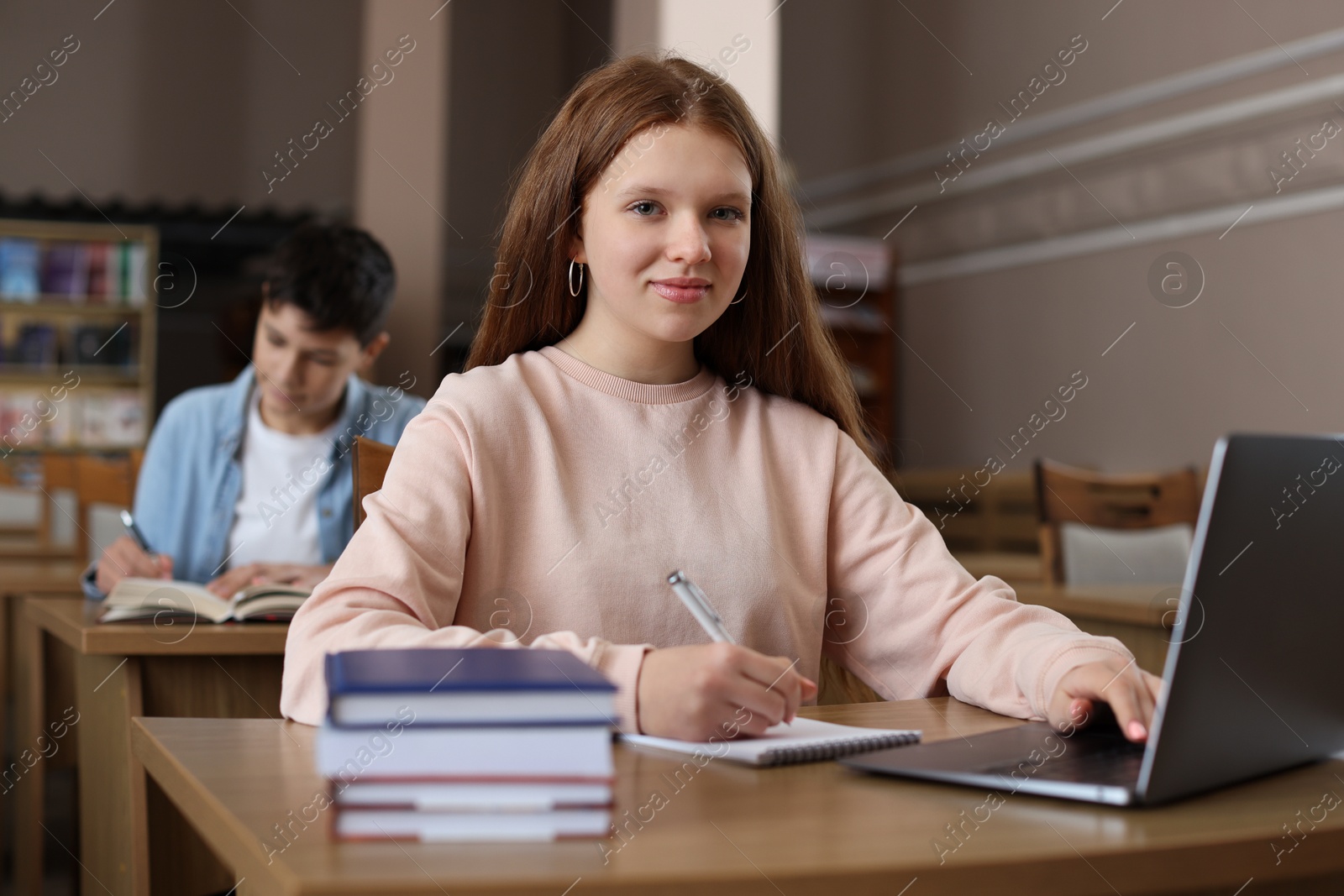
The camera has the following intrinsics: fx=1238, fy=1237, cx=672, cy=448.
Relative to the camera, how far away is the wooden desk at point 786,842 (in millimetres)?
569

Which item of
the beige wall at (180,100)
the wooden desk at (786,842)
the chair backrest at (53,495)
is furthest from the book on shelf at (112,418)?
the wooden desk at (786,842)

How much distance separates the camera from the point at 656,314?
49.4 inches

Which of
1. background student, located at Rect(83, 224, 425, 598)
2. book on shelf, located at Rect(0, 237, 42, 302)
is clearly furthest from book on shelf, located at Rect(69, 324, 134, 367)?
background student, located at Rect(83, 224, 425, 598)

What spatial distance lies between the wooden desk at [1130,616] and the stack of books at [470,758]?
68.9 inches

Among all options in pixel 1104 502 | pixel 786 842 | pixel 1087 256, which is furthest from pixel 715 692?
pixel 1087 256

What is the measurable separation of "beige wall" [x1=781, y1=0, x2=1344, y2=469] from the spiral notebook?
366cm

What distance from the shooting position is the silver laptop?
69 centimetres

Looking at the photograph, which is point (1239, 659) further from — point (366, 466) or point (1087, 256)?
point (1087, 256)

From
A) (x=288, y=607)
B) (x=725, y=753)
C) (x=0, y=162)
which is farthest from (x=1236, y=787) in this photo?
(x=0, y=162)

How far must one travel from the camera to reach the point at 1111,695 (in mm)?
929

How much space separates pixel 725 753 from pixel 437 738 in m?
0.28

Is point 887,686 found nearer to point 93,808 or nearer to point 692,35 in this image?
point 93,808

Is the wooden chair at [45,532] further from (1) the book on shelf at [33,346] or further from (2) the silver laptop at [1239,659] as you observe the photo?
(2) the silver laptop at [1239,659]

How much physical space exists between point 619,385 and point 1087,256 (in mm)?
4185
